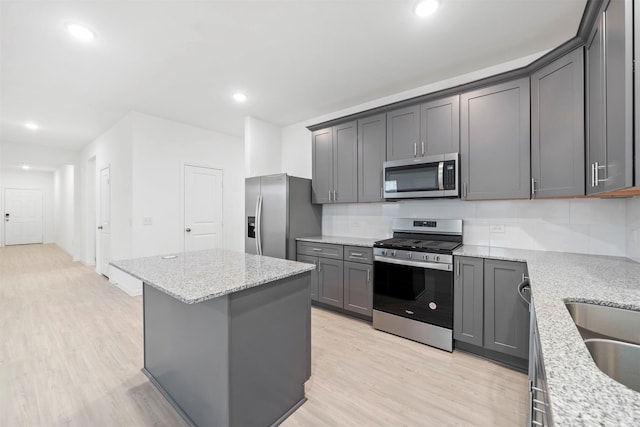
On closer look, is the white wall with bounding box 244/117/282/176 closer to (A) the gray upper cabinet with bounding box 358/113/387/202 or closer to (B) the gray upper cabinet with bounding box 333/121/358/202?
(B) the gray upper cabinet with bounding box 333/121/358/202

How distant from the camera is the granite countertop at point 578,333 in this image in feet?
1.71

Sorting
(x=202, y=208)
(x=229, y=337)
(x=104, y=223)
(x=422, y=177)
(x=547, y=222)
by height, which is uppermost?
(x=422, y=177)

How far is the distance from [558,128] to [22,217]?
550 inches

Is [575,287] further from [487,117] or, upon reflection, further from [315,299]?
[315,299]

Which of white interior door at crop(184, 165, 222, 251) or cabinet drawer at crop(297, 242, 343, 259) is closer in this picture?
cabinet drawer at crop(297, 242, 343, 259)

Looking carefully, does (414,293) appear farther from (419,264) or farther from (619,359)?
(619,359)

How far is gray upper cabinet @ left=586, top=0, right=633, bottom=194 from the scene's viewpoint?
118 centimetres

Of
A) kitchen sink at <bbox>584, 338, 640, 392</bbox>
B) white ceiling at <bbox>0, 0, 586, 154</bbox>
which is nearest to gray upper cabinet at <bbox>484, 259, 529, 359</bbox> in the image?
kitchen sink at <bbox>584, 338, 640, 392</bbox>

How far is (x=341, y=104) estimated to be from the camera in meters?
3.70

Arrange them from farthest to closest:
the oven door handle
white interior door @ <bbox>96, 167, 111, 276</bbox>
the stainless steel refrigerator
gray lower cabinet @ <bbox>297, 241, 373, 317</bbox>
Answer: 1. white interior door @ <bbox>96, 167, 111, 276</bbox>
2. the stainless steel refrigerator
3. gray lower cabinet @ <bbox>297, 241, 373, 317</bbox>
4. the oven door handle

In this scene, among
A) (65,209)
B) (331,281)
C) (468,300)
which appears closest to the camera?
(468,300)

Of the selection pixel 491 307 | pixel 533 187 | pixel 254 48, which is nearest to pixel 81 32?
pixel 254 48

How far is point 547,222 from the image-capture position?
2.42 meters

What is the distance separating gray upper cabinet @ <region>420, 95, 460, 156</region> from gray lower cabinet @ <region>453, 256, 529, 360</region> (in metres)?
1.10
